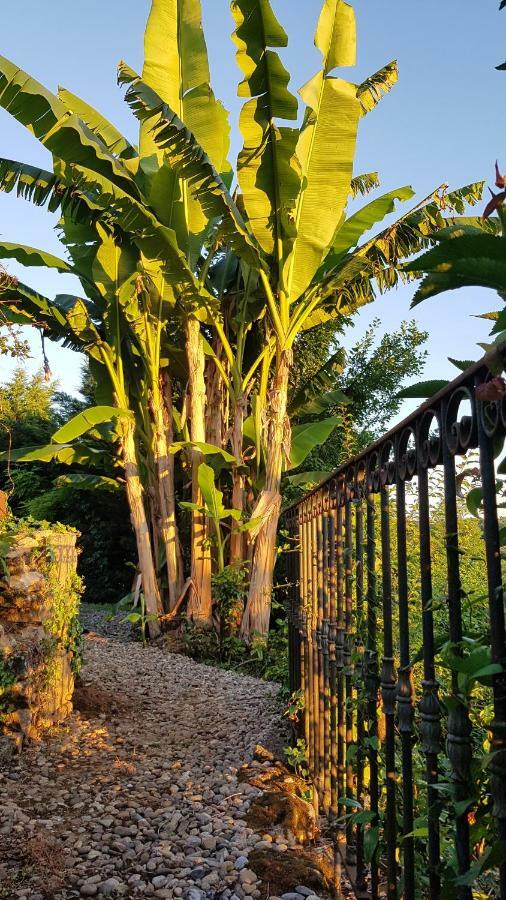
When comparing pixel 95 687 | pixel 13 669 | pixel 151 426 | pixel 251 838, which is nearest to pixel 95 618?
pixel 151 426

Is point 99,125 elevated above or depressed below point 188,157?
above

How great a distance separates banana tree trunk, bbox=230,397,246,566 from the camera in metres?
9.13

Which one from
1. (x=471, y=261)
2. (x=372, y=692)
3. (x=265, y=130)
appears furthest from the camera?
(x=265, y=130)

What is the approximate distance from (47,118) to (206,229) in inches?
96.2

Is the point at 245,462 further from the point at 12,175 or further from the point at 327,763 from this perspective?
the point at 327,763

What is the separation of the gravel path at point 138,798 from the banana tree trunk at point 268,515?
2685mm

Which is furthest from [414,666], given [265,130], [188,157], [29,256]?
[29,256]

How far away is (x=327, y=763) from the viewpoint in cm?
280

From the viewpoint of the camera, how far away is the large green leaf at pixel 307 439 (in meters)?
8.82

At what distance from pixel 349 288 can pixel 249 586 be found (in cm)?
425

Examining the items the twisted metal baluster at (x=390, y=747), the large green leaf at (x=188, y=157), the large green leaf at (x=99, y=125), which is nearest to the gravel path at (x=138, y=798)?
the twisted metal baluster at (x=390, y=747)

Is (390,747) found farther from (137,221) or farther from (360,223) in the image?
(360,223)

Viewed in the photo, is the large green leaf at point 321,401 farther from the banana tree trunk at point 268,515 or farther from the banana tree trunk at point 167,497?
the banana tree trunk at point 167,497

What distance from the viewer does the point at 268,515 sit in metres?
8.42
